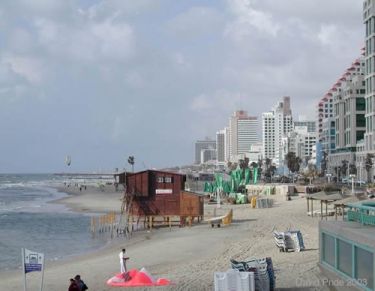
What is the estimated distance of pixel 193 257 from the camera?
90.1 ft

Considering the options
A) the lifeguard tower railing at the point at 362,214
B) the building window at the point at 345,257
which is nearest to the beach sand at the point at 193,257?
the building window at the point at 345,257

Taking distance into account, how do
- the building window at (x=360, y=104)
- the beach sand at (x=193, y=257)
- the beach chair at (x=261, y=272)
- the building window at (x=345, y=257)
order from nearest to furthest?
the building window at (x=345, y=257), the beach chair at (x=261, y=272), the beach sand at (x=193, y=257), the building window at (x=360, y=104)

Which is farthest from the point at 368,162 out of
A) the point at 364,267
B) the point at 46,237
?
the point at 364,267

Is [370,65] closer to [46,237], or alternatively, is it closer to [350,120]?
[350,120]

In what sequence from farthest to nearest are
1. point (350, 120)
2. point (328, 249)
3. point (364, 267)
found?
1. point (350, 120)
2. point (328, 249)
3. point (364, 267)

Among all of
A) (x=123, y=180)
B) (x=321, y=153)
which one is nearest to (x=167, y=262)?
(x=123, y=180)

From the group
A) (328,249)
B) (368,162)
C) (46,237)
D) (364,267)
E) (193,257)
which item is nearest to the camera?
(364,267)

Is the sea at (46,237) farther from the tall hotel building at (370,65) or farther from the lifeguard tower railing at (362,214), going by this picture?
the tall hotel building at (370,65)

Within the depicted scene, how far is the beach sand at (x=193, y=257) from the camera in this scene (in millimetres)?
18828

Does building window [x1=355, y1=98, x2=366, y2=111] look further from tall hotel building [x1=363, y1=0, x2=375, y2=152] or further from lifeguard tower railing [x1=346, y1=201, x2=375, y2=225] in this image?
lifeguard tower railing [x1=346, y1=201, x2=375, y2=225]

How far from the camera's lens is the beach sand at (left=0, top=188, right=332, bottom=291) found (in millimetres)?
18828

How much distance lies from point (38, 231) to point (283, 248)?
25885 mm

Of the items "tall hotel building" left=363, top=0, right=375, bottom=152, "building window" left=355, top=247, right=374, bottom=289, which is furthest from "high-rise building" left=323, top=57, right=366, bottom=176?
"building window" left=355, top=247, right=374, bottom=289

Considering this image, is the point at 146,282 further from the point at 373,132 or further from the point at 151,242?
the point at 373,132
